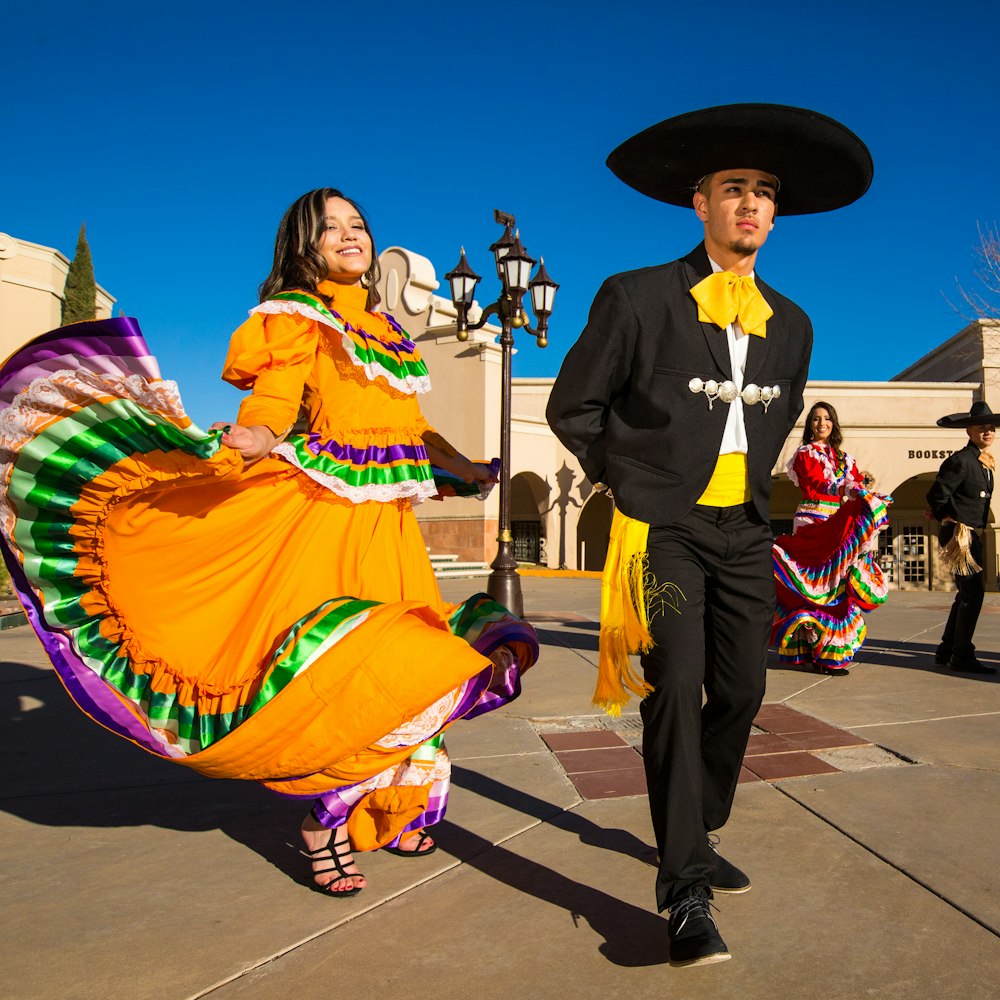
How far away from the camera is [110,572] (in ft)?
8.68

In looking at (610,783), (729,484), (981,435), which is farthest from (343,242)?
(981,435)

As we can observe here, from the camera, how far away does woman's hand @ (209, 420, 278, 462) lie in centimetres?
255

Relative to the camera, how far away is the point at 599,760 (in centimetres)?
398

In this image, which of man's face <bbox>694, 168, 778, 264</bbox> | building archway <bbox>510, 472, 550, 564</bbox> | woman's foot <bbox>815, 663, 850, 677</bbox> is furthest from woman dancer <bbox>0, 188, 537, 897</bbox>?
building archway <bbox>510, 472, 550, 564</bbox>

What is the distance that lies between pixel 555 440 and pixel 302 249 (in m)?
21.4

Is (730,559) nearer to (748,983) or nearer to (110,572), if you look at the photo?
(748,983)

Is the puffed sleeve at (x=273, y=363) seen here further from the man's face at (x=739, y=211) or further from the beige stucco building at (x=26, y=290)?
the beige stucco building at (x=26, y=290)

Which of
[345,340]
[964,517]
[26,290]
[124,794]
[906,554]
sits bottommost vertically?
[124,794]

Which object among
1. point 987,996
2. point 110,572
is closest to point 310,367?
point 110,572

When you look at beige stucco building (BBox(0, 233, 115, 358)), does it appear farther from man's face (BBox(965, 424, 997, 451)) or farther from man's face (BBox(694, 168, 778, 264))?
man's face (BBox(694, 168, 778, 264))

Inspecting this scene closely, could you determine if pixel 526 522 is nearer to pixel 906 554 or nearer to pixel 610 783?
pixel 906 554

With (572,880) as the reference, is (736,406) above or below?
above

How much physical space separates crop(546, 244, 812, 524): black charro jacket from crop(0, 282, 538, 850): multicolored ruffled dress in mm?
667

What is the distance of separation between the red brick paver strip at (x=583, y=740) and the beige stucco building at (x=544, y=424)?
1607cm
